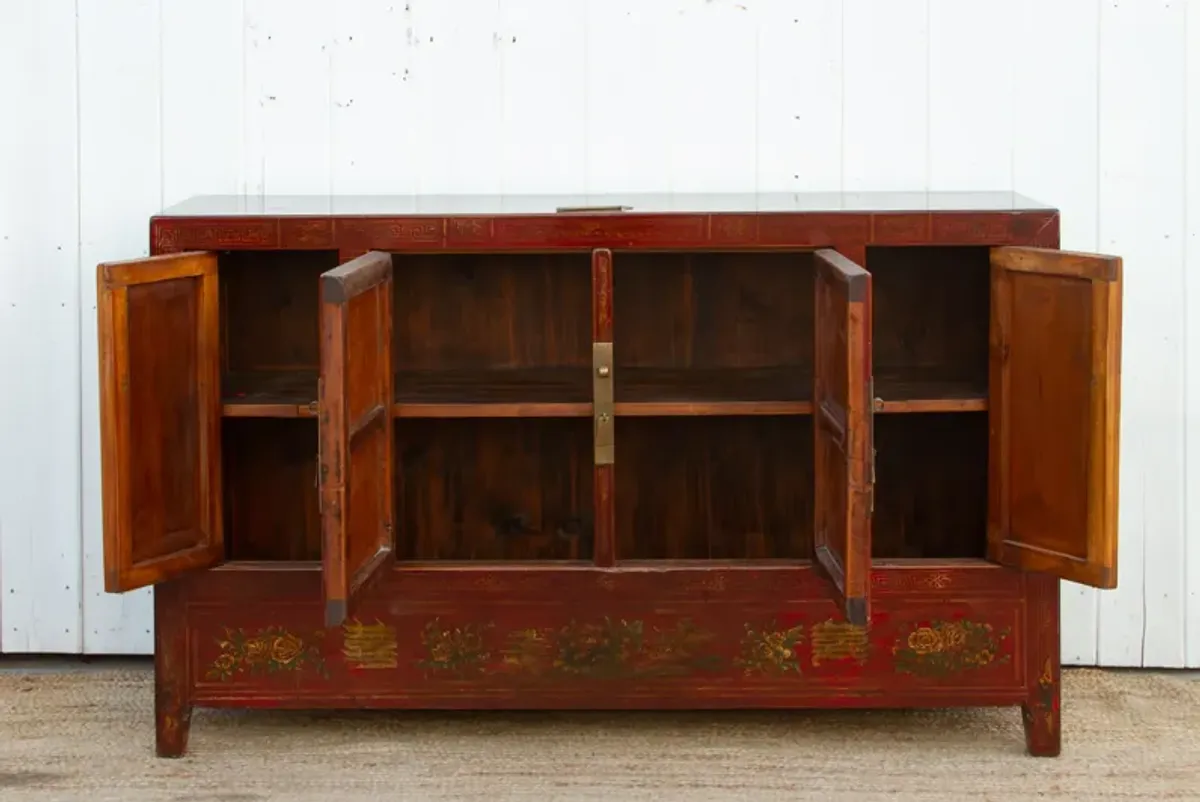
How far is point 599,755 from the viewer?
3.58 meters

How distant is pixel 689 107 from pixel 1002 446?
1198 mm

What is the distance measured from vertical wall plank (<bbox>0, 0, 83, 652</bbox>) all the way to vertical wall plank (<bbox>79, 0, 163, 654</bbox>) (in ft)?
0.10

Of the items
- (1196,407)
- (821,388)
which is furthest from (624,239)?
(1196,407)

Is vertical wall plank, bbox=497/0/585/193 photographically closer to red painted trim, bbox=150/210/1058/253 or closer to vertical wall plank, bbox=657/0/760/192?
vertical wall plank, bbox=657/0/760/192

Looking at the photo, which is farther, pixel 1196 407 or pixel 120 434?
pixel 1196 407

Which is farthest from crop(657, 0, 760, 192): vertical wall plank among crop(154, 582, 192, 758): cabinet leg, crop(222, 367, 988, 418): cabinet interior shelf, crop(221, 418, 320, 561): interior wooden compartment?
crop(154, 582, 192, 758): cabinet leg

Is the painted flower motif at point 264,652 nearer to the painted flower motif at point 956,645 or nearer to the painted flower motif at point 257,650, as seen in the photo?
the painted flower motif at point 257,650

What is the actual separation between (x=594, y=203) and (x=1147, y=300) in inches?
54.4

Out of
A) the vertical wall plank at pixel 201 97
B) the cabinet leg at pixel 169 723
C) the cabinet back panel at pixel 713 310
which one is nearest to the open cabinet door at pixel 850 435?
the cabinet back panel at pixel 713 310

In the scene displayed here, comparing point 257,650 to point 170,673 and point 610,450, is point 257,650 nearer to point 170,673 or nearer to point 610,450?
point 170,673

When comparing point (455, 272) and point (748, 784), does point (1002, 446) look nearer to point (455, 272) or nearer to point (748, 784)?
point (748, 784)

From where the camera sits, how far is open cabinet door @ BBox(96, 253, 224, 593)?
3.31m

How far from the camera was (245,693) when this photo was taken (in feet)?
11.8

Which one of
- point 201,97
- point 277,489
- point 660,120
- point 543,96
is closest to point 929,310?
point 660,120
